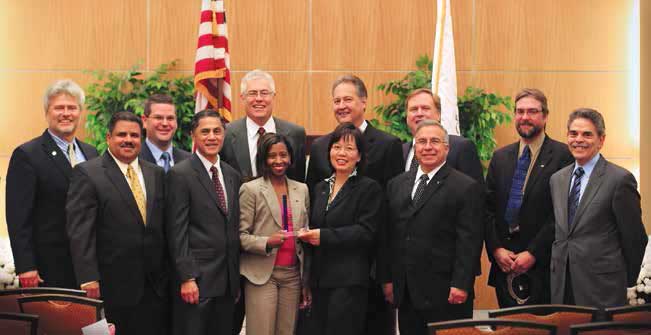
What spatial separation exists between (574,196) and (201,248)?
80.8 inches

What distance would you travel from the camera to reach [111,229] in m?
4.58

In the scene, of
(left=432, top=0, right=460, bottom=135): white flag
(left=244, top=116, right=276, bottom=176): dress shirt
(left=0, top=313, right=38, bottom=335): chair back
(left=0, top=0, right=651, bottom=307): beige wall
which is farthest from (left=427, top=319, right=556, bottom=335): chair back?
(left=0, top=0, right=651, bottom=307): beige wall

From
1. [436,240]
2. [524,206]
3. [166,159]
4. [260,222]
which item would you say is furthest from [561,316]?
[166,159]

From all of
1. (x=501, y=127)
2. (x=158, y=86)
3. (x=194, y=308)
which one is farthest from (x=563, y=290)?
(x=158, y=86)

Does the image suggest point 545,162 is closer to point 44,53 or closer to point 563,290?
point 563,290

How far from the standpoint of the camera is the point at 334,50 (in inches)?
341

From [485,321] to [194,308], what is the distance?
1937 millimetres

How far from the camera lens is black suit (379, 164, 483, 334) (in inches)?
186

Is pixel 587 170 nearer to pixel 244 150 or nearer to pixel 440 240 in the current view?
pixel 440 240

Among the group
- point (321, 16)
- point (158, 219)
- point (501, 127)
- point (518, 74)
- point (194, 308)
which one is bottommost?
point (194, 308)

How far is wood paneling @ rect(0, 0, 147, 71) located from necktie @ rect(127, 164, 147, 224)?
13.5ft

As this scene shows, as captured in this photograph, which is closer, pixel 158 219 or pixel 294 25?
pixel 158 219

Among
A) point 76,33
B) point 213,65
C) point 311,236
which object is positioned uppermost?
point 76,33

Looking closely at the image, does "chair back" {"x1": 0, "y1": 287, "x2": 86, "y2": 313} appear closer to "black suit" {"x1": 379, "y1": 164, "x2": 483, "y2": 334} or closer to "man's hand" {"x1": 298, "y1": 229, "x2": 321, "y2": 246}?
"man's hand" {"x1": 298, "y1": 229, "x2": 321, "y2": 246}
